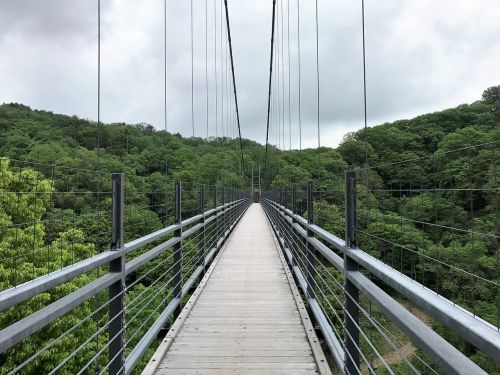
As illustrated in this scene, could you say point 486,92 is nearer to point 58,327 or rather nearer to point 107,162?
point 107,162

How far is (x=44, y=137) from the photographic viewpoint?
8.30 m

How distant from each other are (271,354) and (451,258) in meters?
1.78

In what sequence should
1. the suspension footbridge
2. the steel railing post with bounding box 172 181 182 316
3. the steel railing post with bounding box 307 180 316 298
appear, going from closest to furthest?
the suspension footbridge, the steel railing post with bounding box 307 180 316 298, the steel railing post with bounding box 172 181 182 316

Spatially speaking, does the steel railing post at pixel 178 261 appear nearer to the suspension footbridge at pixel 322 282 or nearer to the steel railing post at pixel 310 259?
the suspension footbridge at pixel 322 282

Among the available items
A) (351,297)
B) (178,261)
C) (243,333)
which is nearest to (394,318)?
(351,297)

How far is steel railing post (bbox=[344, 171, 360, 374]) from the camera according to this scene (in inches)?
76.5

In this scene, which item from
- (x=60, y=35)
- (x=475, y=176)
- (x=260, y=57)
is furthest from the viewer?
(x=260, y=57)

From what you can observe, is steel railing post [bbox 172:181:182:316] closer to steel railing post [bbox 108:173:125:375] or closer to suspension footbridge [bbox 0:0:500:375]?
suspension footbridge [bbox 0:0:500:375]

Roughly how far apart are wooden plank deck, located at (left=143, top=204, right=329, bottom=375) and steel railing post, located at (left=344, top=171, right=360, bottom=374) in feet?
1.64

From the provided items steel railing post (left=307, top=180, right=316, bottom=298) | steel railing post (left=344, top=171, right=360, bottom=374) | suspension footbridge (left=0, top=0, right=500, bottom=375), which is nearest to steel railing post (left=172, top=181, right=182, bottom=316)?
suspension footbridge (left=0, top=0, right=500, bottom=375)

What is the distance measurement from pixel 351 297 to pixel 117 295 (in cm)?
110

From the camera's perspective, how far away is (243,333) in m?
3.13

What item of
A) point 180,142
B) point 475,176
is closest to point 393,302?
point 475,176

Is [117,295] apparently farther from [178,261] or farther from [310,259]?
[310,259]
